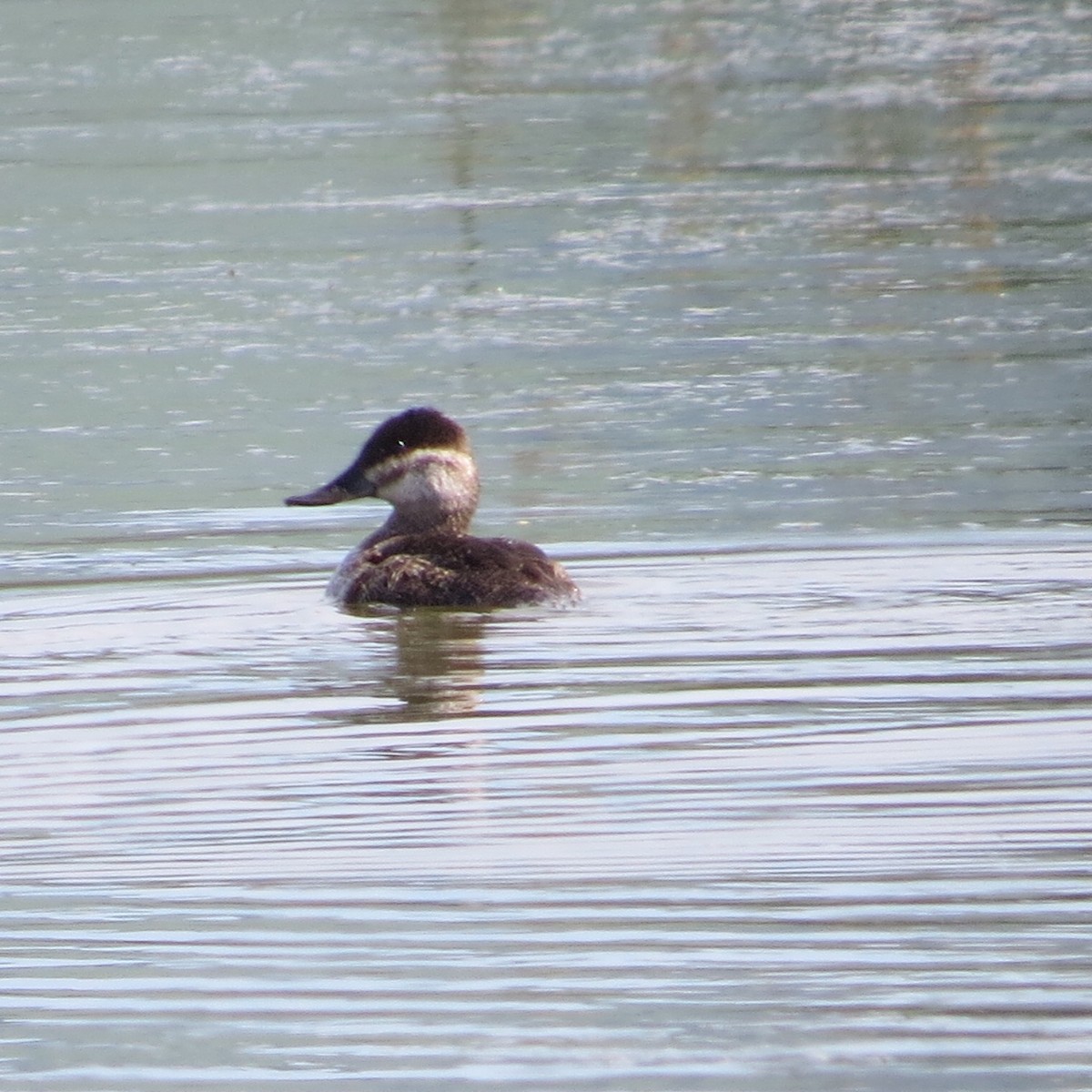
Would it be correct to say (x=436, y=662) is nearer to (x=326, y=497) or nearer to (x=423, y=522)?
(x=423, y=522)

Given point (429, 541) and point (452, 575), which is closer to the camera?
point (452, 575)

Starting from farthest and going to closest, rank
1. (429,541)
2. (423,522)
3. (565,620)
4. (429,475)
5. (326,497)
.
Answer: (326,497), (423,522), (429,475), (429,541), (565,620)

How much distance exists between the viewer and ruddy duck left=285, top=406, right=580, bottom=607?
8.30m

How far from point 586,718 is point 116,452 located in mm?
5073

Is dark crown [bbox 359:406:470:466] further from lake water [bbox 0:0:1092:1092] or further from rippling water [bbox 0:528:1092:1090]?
rippling water [bbox 0:528:1092:1090]

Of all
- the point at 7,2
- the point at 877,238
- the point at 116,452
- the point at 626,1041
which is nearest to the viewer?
the point at 626,1041

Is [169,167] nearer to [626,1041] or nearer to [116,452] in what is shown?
[116,452]

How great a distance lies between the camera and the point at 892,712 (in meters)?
6.57

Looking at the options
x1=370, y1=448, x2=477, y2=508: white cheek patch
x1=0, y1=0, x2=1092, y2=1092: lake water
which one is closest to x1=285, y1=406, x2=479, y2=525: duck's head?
x1=370, y1=448, x2=477, y2=508: white cheek patch

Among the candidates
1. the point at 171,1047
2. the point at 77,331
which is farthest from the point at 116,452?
the point at 171,1047

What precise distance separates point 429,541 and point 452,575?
0.29 metres

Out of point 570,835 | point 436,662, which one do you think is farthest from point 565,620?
point 570,835

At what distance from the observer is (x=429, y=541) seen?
8797 mm

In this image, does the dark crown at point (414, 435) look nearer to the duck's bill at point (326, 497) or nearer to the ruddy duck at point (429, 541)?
the ruddy duck at point (429, 541)
